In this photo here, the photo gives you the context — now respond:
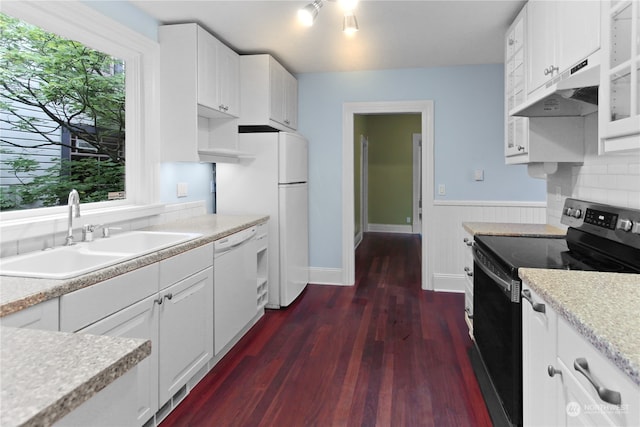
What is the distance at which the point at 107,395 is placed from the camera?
0.67 metres

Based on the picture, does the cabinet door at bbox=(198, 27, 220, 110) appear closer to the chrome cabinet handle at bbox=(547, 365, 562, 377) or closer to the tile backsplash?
the tile backsplash

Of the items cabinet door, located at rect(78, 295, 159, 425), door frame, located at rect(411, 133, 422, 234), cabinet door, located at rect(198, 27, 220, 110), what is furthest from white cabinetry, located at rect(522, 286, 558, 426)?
door frame, located at rect(411, 133, 422, 234)

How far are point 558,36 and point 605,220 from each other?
95 cm

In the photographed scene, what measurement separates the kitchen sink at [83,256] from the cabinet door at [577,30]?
6.97 feet

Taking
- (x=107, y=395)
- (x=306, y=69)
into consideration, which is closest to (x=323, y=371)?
(x=107, y=395)

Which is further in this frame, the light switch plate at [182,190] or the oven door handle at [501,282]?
the light switch plate at [182,190]

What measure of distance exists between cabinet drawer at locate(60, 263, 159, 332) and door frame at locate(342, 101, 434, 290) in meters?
2.80

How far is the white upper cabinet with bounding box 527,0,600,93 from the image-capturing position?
1685 millimetres

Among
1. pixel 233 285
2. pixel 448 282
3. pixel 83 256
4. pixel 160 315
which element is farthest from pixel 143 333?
pixel 448 282

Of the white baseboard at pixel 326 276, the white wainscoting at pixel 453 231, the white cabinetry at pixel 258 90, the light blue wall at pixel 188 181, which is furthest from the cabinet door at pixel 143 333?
the white wainscoting at pixel 453 231

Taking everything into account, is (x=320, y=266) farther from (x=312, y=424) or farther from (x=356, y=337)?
(x=312, y=424)

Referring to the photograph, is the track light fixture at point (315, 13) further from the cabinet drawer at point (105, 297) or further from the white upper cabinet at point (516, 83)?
the cabinet drawer at point (105, 297)

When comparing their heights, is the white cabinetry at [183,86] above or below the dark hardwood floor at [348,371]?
above

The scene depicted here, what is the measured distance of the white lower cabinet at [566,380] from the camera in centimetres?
85
